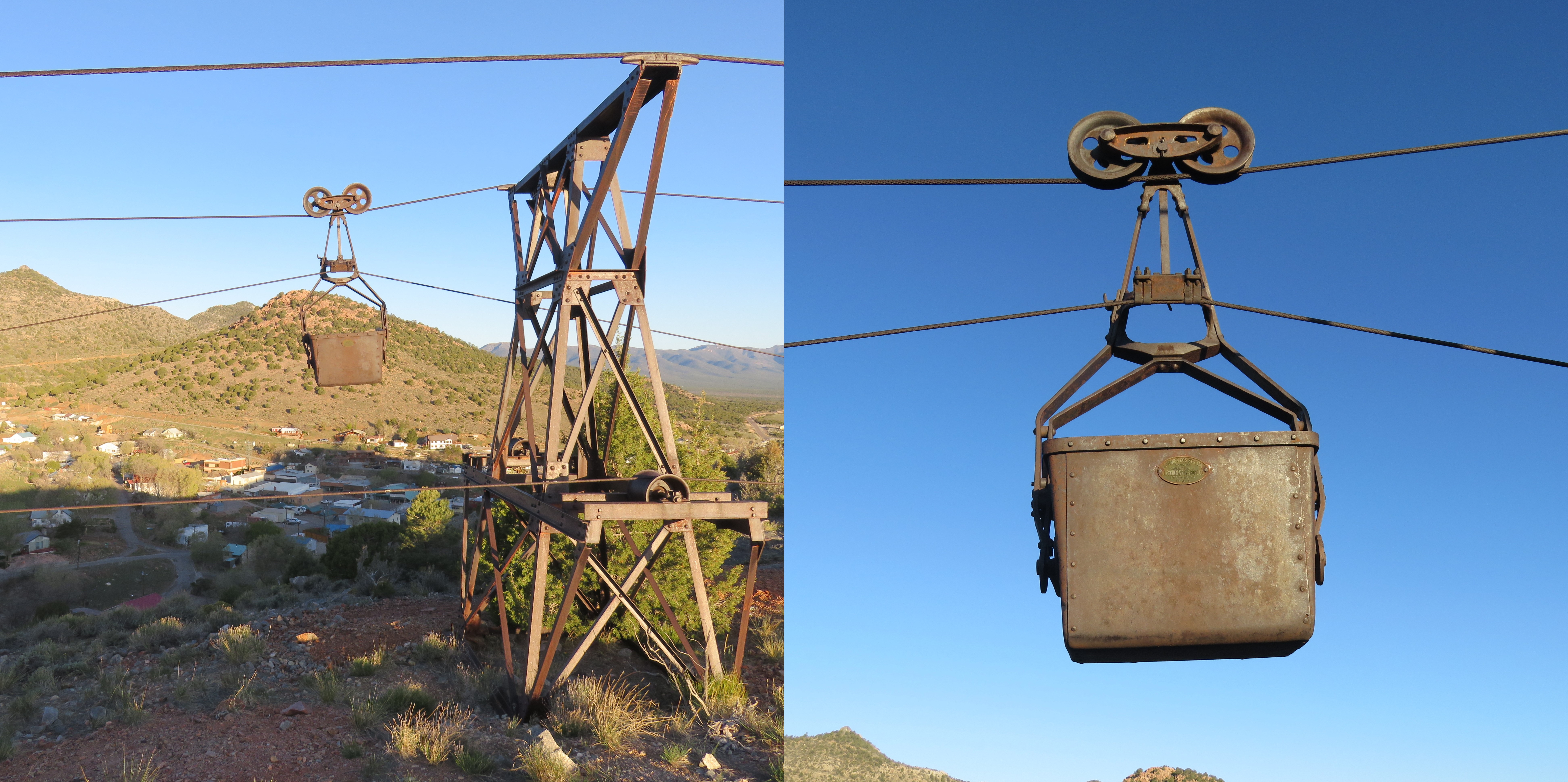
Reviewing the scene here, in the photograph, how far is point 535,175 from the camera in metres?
12.2

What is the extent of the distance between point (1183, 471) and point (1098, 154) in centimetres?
162

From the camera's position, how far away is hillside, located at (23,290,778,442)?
152 feet

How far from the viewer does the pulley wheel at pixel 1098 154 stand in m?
4.42

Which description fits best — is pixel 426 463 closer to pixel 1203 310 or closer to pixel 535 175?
pixel 535 175

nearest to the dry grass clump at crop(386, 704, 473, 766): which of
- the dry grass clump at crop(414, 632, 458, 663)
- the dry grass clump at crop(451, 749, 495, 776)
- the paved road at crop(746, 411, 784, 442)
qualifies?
the dry grass clump at crop(451, 749, 495, 776)

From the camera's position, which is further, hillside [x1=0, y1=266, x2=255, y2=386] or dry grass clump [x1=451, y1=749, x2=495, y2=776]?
hillside [x1=0, y1=266, x2=255, y2=386]

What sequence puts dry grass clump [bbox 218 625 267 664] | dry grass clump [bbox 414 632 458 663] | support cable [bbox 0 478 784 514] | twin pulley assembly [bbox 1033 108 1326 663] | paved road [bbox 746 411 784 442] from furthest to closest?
paved road [bbox 746 411 784 442] < dry grass clump [bbox 414 632 458 663] < dry grass clump [bbox 218 625 267 664] < support cable [bbox 0 478 784 514] < twin pulley assembly [bbox 1033 108 1326 663]

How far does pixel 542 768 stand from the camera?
377 inches

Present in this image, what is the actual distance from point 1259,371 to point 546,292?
10.3 m

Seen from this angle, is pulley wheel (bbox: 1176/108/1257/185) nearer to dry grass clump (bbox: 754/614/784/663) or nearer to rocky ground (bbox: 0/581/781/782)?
rocky ground (bbox: 0/581/781/782)

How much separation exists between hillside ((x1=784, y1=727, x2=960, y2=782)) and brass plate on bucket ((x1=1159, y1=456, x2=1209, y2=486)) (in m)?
26.2

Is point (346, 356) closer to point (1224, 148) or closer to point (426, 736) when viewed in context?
point (426, 736)

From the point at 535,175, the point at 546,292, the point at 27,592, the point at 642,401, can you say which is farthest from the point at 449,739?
the point at 27,592

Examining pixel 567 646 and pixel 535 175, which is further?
pixel 567 646
